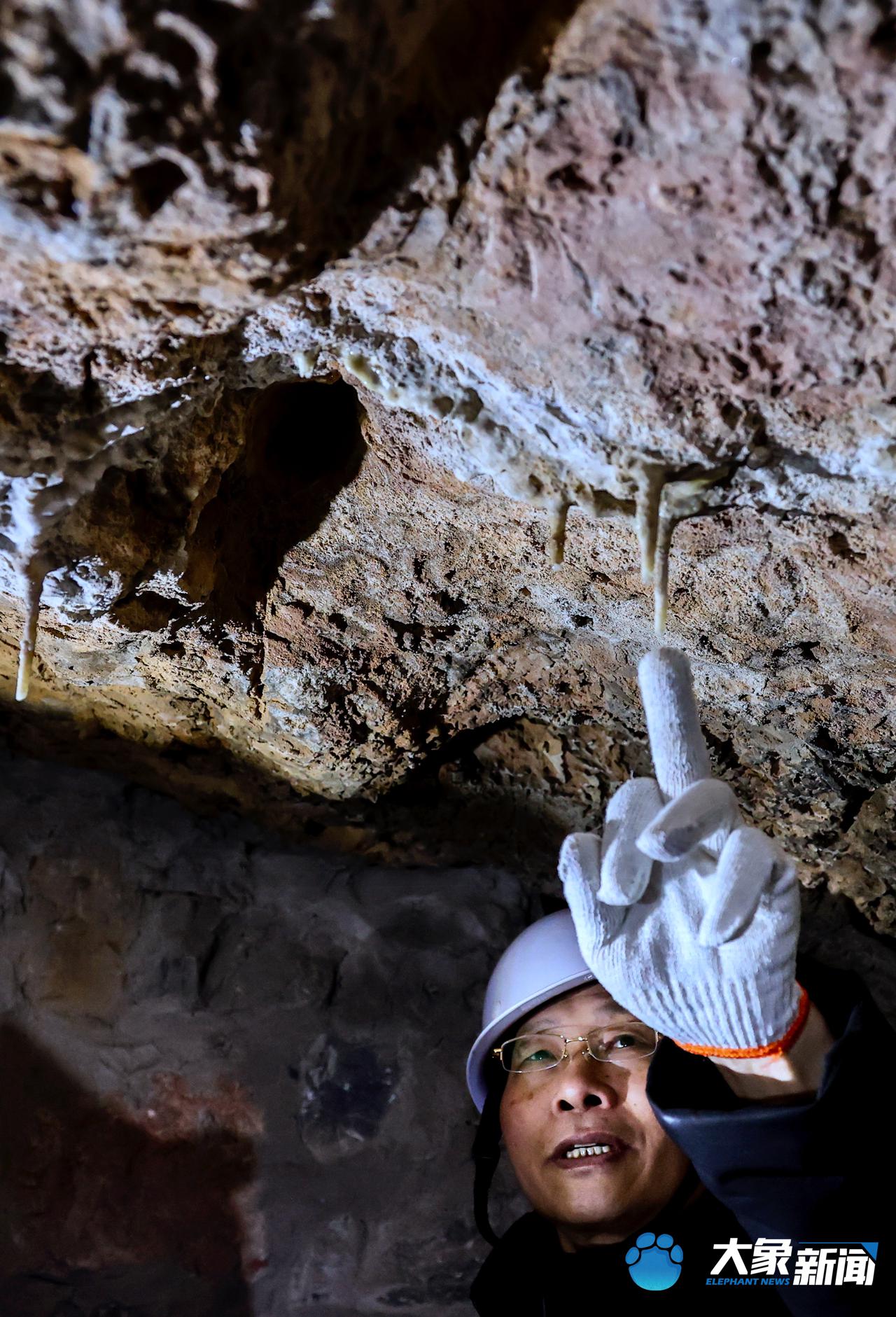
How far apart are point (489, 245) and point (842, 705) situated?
1.11 metres

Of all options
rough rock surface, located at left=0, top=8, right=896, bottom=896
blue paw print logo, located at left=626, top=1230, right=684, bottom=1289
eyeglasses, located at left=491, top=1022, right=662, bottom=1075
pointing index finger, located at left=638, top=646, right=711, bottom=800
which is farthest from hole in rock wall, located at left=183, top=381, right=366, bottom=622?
blue paw print logo, located at left=626, top=1230, right=684, bottom=1289

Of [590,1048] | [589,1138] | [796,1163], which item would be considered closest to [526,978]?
[590,1048]

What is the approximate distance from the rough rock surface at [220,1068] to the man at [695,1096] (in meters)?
0.41

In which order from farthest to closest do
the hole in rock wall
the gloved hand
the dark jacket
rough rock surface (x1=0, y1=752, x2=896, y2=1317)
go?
rough rock surface (x1=0, y1=752, x2=896, y2=1317) < the hole in rock wall < the dark jacket < the gloved hand

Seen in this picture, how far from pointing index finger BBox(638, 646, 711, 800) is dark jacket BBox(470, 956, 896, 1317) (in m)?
0.48

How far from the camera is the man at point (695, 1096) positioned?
1184 millimetres

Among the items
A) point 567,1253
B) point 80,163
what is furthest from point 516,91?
point 567,1253

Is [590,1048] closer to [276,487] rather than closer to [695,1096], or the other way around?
[695,1096]

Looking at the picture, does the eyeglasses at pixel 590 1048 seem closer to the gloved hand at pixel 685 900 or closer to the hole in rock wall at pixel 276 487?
the gloved hand at pixel 685 900

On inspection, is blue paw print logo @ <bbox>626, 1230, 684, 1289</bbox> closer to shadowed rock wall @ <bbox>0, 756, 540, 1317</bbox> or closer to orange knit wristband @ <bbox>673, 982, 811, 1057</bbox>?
orange knit wristband @ <bbox>673, 982, 811, 1057</bbox>

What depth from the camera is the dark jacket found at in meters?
1.31

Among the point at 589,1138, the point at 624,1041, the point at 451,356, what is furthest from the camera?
the point at 624,1041

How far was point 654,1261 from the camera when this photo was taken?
1625 mm

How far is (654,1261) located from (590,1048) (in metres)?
0.38
